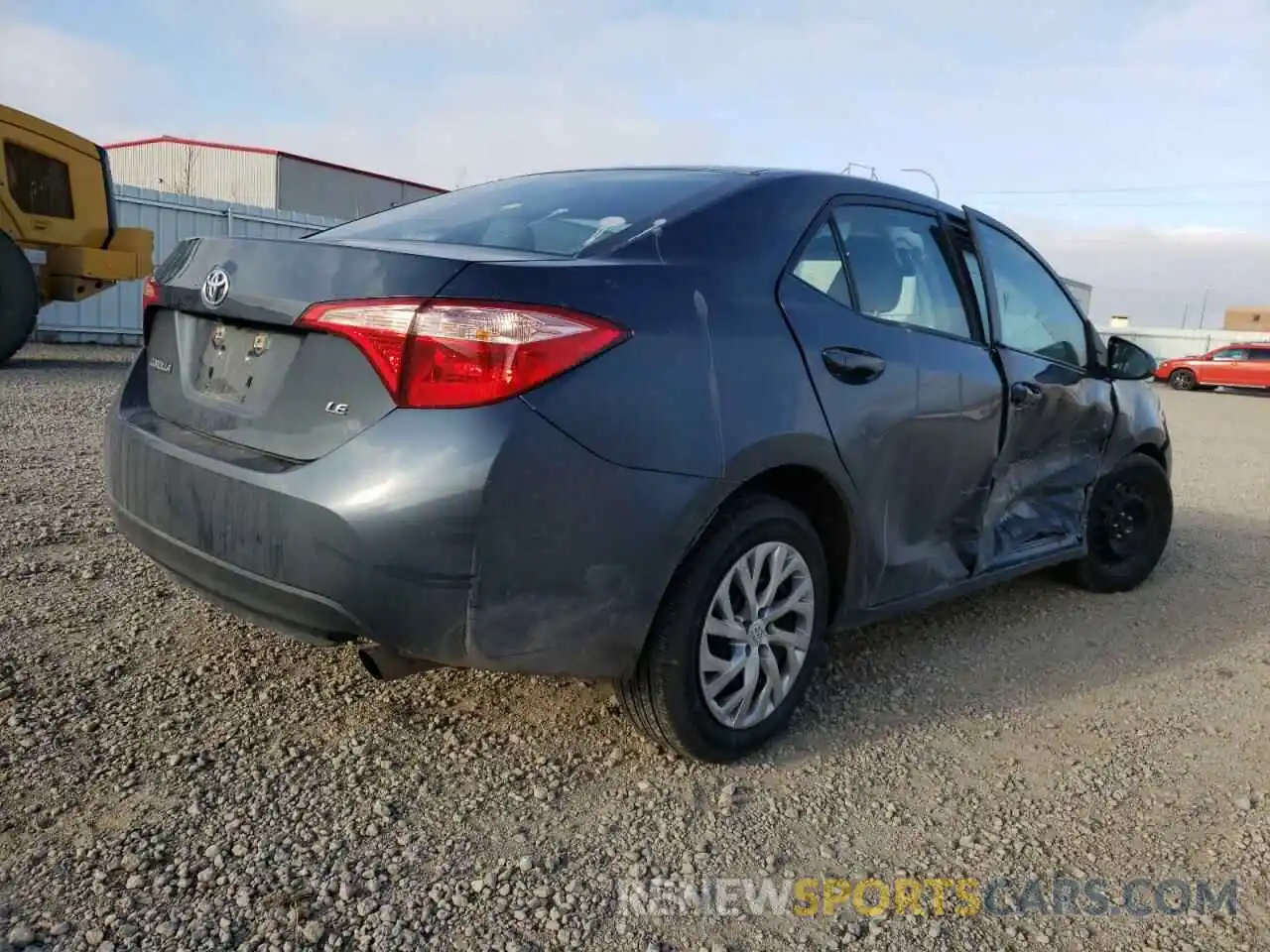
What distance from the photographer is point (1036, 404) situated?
378 centimetres

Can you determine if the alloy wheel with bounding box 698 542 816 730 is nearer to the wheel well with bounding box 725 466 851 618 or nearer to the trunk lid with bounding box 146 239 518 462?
the wheel well with bounding box 725 466 851 618

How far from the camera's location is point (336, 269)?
2305 millimetres

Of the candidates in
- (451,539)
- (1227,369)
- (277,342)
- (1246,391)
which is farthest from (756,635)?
(1246,391)

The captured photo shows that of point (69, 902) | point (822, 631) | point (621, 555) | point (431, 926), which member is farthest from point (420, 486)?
point (822, 631)

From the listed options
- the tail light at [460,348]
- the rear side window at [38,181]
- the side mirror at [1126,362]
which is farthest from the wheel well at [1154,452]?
the rear side window at [38,181]

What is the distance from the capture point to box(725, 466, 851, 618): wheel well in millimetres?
2748

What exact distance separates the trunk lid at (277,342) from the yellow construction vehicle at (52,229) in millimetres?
8641

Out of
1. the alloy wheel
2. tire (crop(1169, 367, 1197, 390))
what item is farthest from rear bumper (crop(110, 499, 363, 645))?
tire (crop(1169, 367, 1197, 390))

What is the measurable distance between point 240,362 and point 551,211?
96 centimetres

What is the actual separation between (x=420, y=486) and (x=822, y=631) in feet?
4.44

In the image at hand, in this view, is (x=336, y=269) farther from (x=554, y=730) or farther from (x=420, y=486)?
(x=554, y=730)

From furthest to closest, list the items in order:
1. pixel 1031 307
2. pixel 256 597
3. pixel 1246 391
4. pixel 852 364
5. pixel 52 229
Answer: pixel 1246 391, pixel 52 229, pixel 1031 307, pixel 852 364, pixel 256 597

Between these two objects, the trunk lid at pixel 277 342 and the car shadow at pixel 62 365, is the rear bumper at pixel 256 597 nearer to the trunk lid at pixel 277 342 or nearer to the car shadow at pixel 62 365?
the trunk lid at pixel 277 342

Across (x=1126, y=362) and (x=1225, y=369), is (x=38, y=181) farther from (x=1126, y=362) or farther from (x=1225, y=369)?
(x=1225, y=369)
